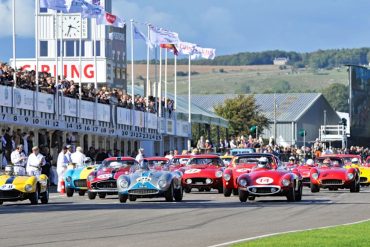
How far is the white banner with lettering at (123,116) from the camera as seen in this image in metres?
62.4

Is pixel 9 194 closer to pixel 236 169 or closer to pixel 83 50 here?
pixel 236 169

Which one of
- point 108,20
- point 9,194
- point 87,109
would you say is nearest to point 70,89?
point 87,109

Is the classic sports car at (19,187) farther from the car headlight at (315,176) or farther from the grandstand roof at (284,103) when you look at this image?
the grandstand roof at (284,103)

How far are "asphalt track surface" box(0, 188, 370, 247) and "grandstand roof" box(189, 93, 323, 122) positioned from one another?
121096 millimetres

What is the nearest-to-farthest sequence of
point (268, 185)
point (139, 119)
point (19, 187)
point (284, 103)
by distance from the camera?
point (19, 187), point (268, 185), point (139, 119), point (284, 103)

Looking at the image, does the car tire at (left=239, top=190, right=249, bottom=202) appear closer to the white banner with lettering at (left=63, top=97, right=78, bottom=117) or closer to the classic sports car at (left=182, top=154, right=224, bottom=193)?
the classic sports car at (left=182, top=154, right=224, bottom=193)

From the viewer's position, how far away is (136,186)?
32.7 m

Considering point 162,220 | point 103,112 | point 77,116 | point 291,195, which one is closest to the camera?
point 162,220

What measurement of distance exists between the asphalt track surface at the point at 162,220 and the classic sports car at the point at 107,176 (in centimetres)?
193

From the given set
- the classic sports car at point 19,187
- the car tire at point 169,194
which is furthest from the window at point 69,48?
the classic sports car at point 19,187

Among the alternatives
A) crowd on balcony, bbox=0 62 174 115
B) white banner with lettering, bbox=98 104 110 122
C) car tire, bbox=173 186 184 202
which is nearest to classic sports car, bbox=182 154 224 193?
car tire, bbox=173 186 184 202

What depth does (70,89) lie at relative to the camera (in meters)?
55.2

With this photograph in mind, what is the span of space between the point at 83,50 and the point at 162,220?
6756cm

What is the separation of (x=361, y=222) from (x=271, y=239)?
473 cm
